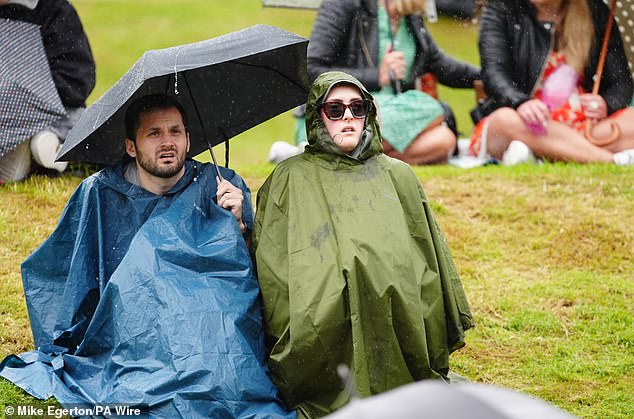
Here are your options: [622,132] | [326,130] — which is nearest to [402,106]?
[622,132]

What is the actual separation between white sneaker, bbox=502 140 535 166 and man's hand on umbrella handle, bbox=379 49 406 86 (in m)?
1.09

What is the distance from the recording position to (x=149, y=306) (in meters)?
4.79

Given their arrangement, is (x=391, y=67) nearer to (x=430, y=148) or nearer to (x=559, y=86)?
(x=430, y=148)

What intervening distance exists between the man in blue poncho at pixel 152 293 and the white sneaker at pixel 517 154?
13.9 feet

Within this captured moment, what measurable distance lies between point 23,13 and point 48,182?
1.31 metres

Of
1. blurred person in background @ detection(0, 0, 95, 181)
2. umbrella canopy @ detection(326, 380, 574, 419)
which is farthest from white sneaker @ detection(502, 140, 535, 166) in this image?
umbrella canopy @ detection(326, 380, 574, 419)

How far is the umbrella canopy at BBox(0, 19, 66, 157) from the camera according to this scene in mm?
7930

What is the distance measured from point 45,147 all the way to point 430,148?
3.14m

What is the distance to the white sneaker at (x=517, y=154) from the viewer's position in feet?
30.0

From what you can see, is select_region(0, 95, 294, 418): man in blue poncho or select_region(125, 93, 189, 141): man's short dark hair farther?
select_region(125, 93, 189, 141): man's short dark hair

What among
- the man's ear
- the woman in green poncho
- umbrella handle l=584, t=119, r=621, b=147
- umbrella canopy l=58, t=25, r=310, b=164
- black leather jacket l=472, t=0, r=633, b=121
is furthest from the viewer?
black leather jacket l=472, t=0, r=633, b=121

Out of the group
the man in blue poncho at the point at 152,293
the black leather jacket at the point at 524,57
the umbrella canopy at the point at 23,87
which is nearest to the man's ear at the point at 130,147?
the man in blue poncho at the point at 152,293

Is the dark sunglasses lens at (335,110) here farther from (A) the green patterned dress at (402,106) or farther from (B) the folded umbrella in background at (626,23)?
(B) the folded umbrella in background at (626,23)

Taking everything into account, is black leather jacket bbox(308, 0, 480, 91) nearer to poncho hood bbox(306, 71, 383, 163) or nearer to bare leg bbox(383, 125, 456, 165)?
bare leg bbox(383, 125, 456, 165)
